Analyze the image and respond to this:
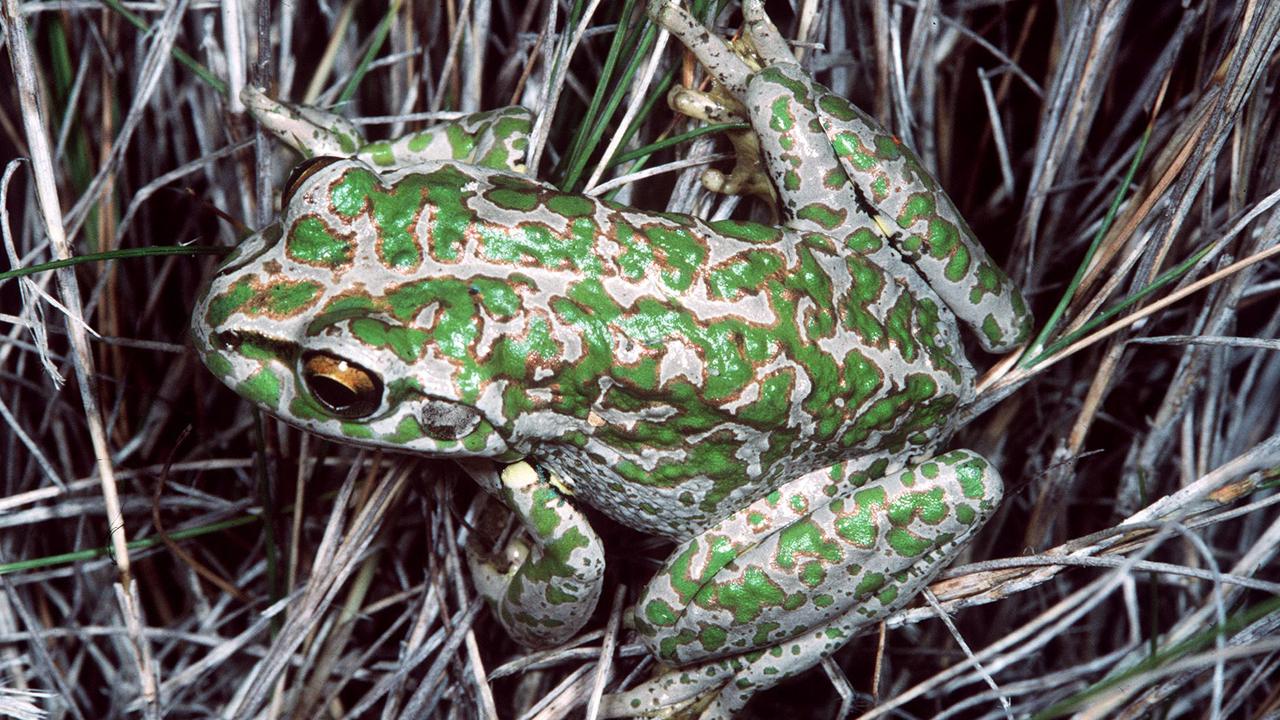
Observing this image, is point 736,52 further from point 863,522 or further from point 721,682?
point 721,682

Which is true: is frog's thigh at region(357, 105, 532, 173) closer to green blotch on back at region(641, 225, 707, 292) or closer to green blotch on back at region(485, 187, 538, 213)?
green blotch on back at region(485, 187, 538, 213)

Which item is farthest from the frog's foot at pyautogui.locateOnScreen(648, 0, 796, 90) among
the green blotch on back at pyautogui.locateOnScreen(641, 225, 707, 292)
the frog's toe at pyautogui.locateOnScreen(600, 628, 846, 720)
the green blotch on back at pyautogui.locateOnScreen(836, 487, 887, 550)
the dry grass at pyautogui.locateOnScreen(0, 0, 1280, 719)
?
the frog's toe at pyautogui.locateOnScreen(600, 628, 846, 720)

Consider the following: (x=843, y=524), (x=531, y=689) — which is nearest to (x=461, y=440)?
(x=843, y=524)

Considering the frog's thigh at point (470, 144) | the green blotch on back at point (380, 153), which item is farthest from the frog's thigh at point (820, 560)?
the green blotch on back at point (380, 153)

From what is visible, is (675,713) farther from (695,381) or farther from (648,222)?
(648,222)

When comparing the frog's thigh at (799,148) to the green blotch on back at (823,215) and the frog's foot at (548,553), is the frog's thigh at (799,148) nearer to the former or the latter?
the green blotch on back at (823,215)

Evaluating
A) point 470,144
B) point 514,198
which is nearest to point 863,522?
point 514,198
